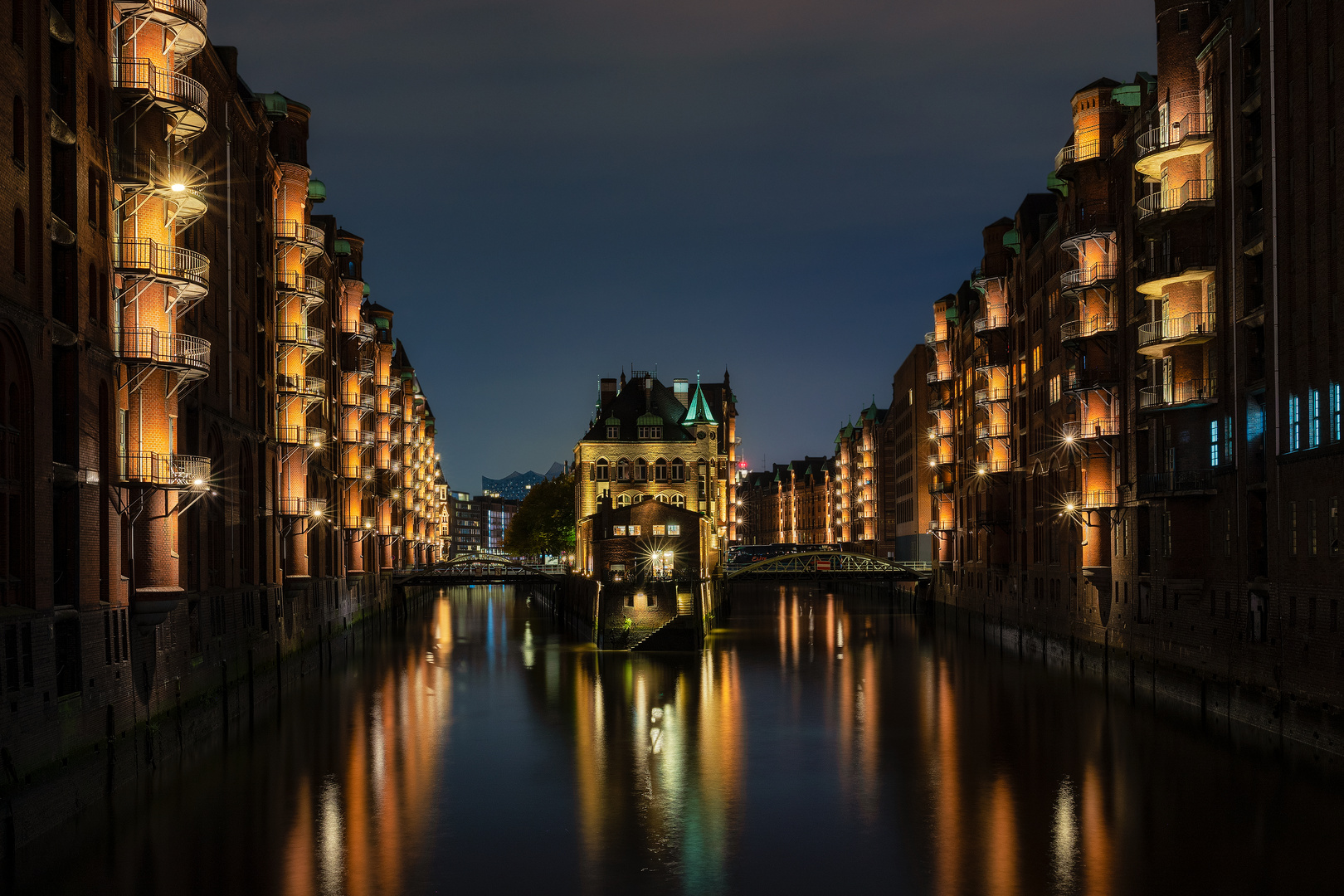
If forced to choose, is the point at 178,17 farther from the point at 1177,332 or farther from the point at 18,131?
the point at 1177,332

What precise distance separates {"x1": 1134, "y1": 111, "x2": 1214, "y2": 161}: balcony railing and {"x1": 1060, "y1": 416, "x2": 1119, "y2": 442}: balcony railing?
14.4 metres

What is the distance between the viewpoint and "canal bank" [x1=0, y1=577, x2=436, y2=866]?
90.8ft

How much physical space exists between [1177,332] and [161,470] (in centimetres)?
3552

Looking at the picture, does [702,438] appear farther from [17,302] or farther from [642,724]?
[17,302]

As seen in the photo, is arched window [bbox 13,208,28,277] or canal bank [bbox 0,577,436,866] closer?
canal bank [bbox 0,577,436,866]

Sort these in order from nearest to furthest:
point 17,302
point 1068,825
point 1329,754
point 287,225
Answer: point 17,302
point 1068,825
point 1329,754
point 287,225

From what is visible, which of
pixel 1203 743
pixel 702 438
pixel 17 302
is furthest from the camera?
pixel 702 438

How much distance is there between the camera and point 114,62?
117ft

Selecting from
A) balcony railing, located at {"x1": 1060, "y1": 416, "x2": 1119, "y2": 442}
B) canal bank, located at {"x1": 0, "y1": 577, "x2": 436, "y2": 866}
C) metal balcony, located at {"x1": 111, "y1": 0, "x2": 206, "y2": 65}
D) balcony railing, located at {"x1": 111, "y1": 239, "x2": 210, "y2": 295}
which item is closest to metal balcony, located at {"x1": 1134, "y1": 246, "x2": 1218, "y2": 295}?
balcony railing, located at {"x1": 1060, "y1": 416, "x2": 1119, "y2": 442}

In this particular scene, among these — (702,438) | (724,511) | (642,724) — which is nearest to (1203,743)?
(642,724)

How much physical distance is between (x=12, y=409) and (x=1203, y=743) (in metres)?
35.7

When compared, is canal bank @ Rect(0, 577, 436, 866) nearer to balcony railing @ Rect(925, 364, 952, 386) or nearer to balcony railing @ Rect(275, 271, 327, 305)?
balcony railing @ Rect(275, 271, 327, 305)

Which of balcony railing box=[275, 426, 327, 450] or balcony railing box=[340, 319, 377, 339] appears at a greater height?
balcony railing box=[340, 319, 377, 339]

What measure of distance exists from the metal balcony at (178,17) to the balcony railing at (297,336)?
2613cm
